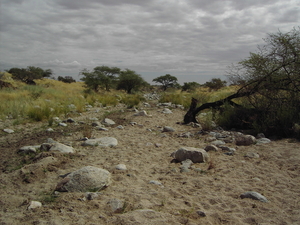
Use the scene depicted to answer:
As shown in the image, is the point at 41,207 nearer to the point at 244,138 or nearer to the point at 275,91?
the point at 244,138

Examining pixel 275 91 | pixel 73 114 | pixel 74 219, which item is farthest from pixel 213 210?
pixel 73 114

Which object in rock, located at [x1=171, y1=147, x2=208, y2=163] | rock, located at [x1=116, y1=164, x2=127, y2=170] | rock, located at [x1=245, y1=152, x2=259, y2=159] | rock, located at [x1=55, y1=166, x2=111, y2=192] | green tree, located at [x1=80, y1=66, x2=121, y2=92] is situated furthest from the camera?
green tree, located at [x1=80, y1=66, x2=121, y2=92]

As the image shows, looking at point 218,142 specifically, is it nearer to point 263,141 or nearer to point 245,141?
point 245,141

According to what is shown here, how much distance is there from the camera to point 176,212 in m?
2.79

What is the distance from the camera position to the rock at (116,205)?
278 cm

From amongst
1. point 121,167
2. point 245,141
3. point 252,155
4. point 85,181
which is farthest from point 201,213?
point 245,141

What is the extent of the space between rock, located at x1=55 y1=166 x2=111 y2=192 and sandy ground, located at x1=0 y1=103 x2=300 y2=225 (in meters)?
0.12

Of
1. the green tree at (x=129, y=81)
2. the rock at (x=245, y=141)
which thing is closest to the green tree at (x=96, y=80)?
the green tree at (x=129, y=81)

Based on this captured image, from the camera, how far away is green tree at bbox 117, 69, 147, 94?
89.7ft

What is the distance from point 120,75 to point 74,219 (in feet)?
85.2

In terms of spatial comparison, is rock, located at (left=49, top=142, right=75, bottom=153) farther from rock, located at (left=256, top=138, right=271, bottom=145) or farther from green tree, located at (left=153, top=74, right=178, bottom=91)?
green tree, located at (left=153, top=74, right=178, bottom=91)

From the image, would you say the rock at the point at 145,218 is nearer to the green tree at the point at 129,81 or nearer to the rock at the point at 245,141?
the rock at the point at 245,141

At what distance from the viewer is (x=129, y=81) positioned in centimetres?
2788

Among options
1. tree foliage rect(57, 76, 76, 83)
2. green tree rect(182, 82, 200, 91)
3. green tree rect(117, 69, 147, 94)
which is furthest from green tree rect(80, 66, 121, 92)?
tree foliage rect(57, 76, 76, 83)
